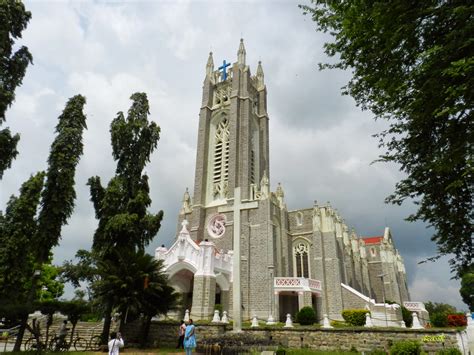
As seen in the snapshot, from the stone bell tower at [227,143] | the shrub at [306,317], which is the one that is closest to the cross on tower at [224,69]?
the stone bell tower at [227,143]

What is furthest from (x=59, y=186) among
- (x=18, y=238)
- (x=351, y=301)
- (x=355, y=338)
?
(x=351, y=301)

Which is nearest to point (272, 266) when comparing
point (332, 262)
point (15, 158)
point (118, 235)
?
point (332, 262)

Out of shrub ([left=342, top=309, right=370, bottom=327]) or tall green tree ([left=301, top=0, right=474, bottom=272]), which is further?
shrub ([left=342, top=309, right=370, bottom=327])

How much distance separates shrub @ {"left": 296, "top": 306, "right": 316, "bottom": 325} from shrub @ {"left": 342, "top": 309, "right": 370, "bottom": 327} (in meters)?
3.34

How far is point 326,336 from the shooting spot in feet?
55.2

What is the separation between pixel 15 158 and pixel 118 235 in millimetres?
6289

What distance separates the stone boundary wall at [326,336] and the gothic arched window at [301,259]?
1489cm

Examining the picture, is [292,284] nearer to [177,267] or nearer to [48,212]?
[177,267]

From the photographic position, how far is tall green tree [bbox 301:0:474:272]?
7316mm

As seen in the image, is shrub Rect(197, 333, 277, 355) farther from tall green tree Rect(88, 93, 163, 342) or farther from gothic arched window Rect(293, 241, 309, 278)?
gothic arched window Rect(293, 241, 309, 278)

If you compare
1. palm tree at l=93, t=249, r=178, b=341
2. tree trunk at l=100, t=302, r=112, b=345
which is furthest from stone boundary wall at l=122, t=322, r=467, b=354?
tree trunk at l=100, t=302, r=112, b=345

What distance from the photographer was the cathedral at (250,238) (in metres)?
26.3

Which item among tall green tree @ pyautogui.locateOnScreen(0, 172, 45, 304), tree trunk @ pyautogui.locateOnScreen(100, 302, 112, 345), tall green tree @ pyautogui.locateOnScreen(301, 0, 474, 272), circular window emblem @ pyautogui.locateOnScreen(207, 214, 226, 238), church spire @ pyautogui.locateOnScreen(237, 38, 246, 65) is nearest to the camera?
tall green tree @ pyautogui.locateOnScreen(301, 0, 474, 272)

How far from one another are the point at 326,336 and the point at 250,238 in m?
13.2
